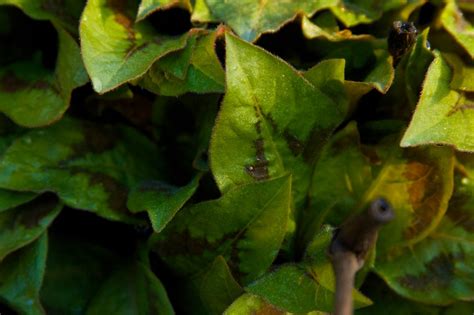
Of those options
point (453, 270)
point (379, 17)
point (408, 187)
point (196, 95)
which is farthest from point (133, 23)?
point (453, 270)

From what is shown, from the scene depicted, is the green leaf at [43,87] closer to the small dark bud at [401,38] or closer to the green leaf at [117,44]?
the green leaf at [117,44]

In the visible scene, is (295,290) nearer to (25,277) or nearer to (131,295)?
(131,295)

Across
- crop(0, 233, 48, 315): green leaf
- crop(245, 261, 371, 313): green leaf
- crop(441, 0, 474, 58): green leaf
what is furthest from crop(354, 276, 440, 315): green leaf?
crop(0, 233, 48, 315): green leaf

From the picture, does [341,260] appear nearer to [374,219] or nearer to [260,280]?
[374,219]

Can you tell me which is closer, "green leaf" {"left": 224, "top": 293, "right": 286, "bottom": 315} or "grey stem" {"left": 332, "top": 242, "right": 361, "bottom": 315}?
"grey stem" {"left": 332, "top": 242, "right": 361, "bottom": 315}

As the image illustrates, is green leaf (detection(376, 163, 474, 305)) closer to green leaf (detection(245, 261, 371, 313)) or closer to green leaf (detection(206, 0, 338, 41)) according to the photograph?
green leaf (detection(245, 261, 371, 313))

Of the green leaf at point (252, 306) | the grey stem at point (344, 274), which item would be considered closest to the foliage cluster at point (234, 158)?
the green leaf at point (252, 306)
